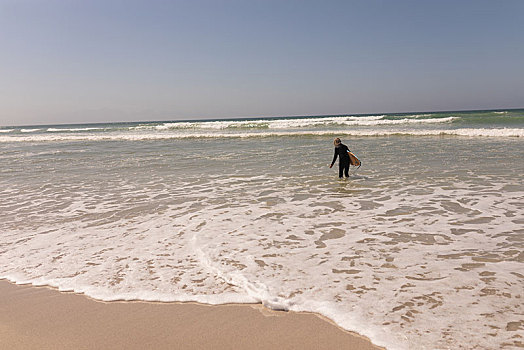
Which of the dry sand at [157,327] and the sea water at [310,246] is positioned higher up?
the sea water at [310,246]

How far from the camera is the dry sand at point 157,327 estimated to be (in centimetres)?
287

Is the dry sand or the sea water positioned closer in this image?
the dry sand

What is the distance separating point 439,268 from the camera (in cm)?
398

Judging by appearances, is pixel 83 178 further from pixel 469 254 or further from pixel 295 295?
pixel 469 254

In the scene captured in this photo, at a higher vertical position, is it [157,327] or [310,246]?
[310,246]

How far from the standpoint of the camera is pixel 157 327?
3.12 metres

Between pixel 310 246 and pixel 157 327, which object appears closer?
pixel 157 327

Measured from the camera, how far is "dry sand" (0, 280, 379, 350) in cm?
287

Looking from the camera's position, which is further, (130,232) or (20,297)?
(130,232)

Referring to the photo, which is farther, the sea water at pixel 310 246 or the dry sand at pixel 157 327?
the sea water at pixel 310 246

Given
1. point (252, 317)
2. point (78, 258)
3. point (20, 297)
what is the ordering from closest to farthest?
point (252, 317) → point (20, 297) → point (78, 258)

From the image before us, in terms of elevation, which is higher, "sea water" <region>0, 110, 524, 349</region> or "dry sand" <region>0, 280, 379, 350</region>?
Result: "sea water" <region>0, 110, 524, 349</region>

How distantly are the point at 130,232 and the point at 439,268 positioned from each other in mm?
4557

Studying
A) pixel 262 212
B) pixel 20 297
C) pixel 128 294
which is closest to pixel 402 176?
pixel 262 212
